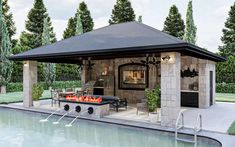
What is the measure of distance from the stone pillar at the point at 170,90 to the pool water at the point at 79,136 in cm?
81

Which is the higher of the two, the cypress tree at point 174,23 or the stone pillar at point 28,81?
the cypress tree at point 174,23

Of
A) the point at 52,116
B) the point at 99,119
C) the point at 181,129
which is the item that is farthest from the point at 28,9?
the point at 181,129

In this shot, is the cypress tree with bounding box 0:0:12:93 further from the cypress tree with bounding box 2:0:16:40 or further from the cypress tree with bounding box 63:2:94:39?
the cypress tree with bounding box 63:2:94:39

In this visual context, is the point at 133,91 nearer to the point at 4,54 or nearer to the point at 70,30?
the point at 4,54

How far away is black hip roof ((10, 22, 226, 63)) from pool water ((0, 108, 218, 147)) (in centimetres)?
291

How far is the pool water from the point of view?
23.3ft

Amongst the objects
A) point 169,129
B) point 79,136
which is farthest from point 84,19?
point 169,129

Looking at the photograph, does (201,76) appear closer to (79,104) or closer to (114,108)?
(114,108)

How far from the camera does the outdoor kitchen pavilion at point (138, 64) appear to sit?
8.56 meters

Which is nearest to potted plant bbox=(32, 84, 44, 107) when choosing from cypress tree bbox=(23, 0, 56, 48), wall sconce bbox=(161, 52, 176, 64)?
wall sconce bbox=(161, 52, 176, 64)

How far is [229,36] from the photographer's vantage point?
31.0m

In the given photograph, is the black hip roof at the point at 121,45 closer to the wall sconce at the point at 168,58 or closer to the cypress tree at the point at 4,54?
the wall sconce at the point at 168,58

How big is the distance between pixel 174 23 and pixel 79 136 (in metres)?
27.9

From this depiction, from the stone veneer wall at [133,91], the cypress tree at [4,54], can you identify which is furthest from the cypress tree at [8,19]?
the stone veneer wall at [133,91]
